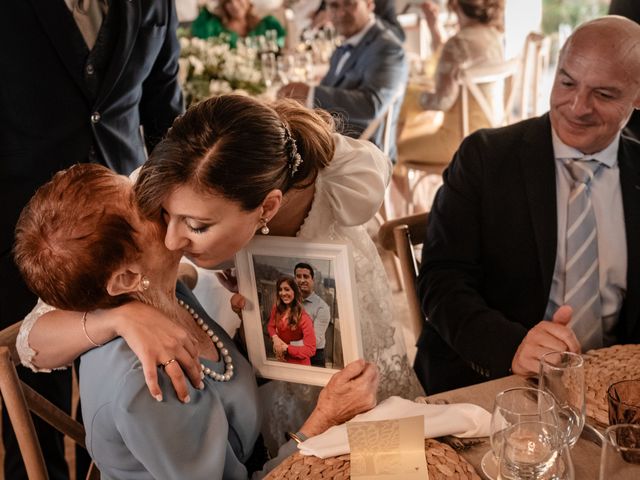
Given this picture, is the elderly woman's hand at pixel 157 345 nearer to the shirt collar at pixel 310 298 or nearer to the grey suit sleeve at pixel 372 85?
the shirt collar at pixel 310 298

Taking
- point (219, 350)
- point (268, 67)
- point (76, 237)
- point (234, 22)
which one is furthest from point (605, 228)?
point (234, 22)

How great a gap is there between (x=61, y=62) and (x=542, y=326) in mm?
1469

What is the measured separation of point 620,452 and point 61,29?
5.81ft

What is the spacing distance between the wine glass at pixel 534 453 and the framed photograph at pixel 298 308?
406mm

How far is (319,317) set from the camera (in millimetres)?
1500

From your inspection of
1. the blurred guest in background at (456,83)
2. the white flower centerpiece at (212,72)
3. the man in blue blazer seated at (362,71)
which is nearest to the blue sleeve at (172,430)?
the man in blue blazer seated at (362,71)

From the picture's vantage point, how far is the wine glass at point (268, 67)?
431cm

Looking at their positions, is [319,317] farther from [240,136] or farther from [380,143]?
[380,143]

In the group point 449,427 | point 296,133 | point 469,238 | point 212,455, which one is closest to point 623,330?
point 469,238

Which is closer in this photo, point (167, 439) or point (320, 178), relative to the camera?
point (167, 439)

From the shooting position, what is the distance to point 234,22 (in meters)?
5.62

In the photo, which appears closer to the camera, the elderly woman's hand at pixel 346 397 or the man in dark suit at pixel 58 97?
the elderly woman's hand at pixel 346 397

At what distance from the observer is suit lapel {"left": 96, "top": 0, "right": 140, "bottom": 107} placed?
2.22 metres

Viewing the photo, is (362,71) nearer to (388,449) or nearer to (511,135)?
(511,135)
